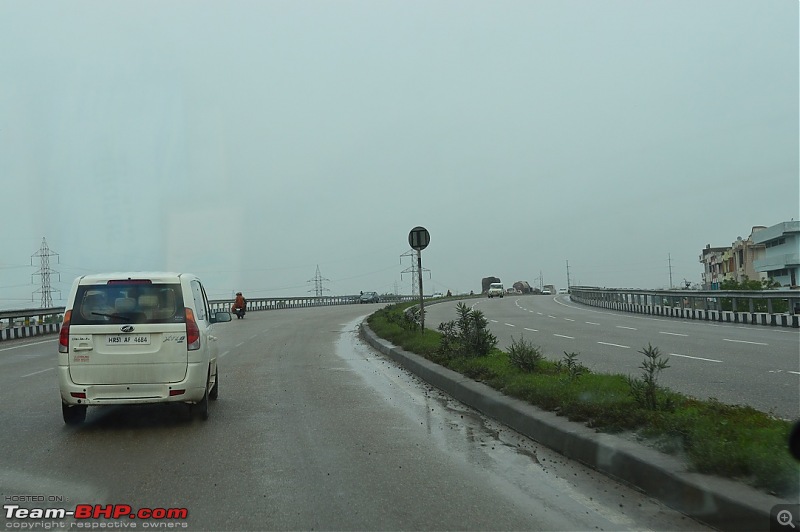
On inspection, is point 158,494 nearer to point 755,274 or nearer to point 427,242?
point 427,242

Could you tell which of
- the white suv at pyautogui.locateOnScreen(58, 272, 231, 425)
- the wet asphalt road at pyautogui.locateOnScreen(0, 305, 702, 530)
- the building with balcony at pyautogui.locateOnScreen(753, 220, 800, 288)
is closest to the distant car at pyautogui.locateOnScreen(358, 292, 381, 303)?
the building with balcony at pyautogui.locateOnScreen(753, 220, 800, 288)

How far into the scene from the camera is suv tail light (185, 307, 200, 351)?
9133mm

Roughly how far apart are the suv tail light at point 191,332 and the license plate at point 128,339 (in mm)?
462

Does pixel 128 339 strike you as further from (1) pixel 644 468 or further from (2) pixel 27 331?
(2) pixel 27 331

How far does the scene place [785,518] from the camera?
15.1 ft

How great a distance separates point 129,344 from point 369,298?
3379 inches

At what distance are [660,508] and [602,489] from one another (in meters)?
0.60

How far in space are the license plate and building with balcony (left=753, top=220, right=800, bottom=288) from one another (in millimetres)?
71039

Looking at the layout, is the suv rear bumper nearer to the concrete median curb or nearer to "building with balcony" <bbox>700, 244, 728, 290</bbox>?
the concrete median curb

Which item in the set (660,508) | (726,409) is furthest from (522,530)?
(726,409)

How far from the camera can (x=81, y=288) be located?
909cm

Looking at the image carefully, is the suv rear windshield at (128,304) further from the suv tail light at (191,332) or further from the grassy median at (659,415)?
the grassy median at (659,415)

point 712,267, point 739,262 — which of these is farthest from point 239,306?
point 712,267

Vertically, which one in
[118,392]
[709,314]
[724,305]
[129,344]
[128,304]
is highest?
[128,304]
